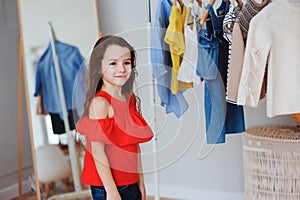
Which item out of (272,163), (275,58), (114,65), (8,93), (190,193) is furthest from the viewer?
(8,93)

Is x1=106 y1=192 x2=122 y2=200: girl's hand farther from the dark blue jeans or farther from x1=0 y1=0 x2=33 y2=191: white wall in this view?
x1=0 y1=0 x2=33 y2=191: white wall

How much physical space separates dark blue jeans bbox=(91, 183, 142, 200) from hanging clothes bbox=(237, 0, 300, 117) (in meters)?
0.63

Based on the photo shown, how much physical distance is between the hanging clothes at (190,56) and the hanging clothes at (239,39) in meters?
0.17

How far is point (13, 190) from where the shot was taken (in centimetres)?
376

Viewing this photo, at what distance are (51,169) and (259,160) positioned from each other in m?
1.28

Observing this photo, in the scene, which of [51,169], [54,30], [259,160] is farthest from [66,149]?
[259,160]

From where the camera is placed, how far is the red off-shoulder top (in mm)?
2131

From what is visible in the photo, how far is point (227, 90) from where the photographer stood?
8.34 ft

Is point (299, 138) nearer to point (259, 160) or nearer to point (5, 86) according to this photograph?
point (259, 160)

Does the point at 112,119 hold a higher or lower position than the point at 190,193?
higher

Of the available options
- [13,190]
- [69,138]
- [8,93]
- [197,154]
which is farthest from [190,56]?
[13,190]

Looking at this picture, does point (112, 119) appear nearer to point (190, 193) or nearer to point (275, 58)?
point (275, 58)

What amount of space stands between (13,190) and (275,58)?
7.05 feet

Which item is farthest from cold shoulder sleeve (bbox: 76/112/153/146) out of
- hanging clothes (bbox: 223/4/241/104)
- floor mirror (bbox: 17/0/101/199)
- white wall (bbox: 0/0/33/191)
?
white wall (bbox: 0/0/33/191)
